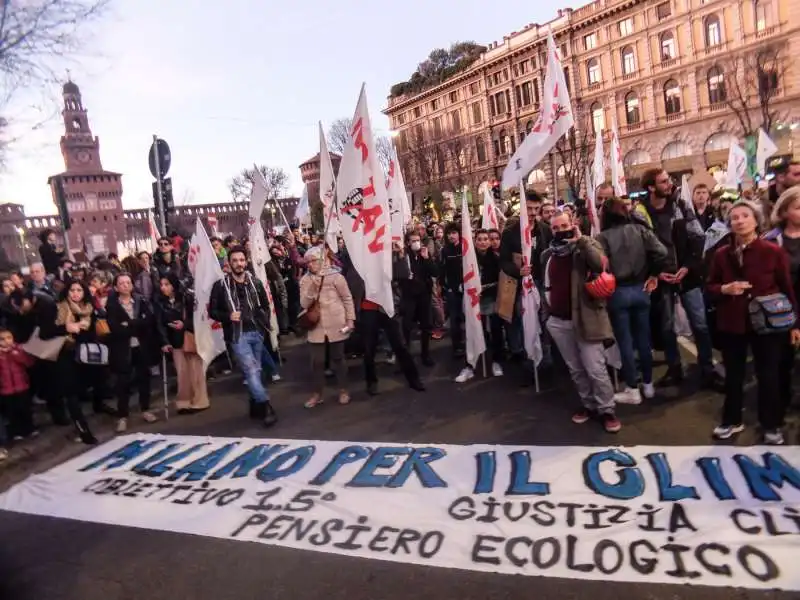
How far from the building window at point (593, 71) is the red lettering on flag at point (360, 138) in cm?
5343

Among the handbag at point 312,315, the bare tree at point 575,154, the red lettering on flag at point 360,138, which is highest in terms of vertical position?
the bare tree at point 575,154

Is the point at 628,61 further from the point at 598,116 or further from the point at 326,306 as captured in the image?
the point at 326,306

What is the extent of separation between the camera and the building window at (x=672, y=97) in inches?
1836

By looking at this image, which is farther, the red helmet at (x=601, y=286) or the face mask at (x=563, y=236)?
the face mask at (x=563, y=236)

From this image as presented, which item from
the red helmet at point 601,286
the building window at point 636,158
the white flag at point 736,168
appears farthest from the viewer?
the building window at point 636,158

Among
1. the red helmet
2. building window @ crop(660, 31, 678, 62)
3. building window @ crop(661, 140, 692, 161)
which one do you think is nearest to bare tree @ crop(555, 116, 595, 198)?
building window @ crop(661, 140, 692, 161)

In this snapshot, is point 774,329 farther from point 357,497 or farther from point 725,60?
A: point 725,60

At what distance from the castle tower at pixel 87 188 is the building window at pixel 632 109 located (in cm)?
7650

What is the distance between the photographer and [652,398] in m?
5.48

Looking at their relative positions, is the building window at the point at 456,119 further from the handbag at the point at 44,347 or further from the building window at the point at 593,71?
the handbag at the point at 44,347

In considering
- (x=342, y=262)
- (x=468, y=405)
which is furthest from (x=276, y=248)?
(x=468, y=405)

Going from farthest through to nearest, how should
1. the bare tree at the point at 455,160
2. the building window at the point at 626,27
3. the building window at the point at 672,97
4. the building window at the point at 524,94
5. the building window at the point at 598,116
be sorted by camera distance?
the building window at the point at 524,94 < the bare tree at the point at 455,160 < the building window at the point at 598,116 < the building window at the point at 626,27 < the building window at the point at 672,97

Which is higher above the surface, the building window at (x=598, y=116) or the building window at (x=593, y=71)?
the building window at (x=593, y=71)

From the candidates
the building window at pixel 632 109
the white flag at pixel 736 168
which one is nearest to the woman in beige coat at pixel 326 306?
the white flag at pixel 736 168
